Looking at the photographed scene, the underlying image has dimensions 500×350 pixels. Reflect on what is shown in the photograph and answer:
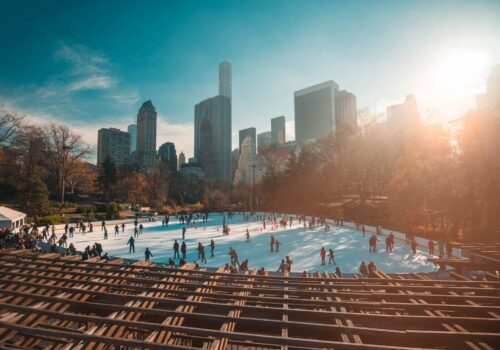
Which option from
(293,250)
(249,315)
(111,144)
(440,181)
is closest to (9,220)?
(293,250)

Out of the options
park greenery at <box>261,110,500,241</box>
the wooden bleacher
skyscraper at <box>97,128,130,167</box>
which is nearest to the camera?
the wooden bleacher

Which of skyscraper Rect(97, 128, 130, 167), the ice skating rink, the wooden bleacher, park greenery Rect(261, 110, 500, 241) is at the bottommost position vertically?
the ice skating rink

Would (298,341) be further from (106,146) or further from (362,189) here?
(106,146)

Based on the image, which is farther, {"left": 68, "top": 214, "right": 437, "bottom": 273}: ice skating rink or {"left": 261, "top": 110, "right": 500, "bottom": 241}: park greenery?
{"left": 261, "top": 110, "right": 500, "bottom": 241}: park greenery

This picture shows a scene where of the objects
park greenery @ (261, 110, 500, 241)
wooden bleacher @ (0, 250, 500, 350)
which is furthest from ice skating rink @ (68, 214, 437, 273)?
wooden bleacher @ (0, 250, 500, 350)

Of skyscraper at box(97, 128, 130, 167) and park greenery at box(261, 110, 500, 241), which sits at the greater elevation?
skyscraper at box(97, 128, 130, 167)

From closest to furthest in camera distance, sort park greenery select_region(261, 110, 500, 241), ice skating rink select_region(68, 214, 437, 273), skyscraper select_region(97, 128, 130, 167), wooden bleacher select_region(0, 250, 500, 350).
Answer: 1. wooden bleacher select_region(0, 250, 500, 350)
2. ice skating rink select_region(68, 214, 437, 273)
3. park greenery select_region(261, 110, 500, 241)
4. skyscraper select_region(97, 128, 130, 167)

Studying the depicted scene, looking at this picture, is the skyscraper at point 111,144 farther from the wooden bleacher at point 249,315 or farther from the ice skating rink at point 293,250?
the wooden bleacher at point 249,315

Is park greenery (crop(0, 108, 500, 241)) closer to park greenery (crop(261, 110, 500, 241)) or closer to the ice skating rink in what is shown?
park greenery (crop(261, 110, 500, 241))
